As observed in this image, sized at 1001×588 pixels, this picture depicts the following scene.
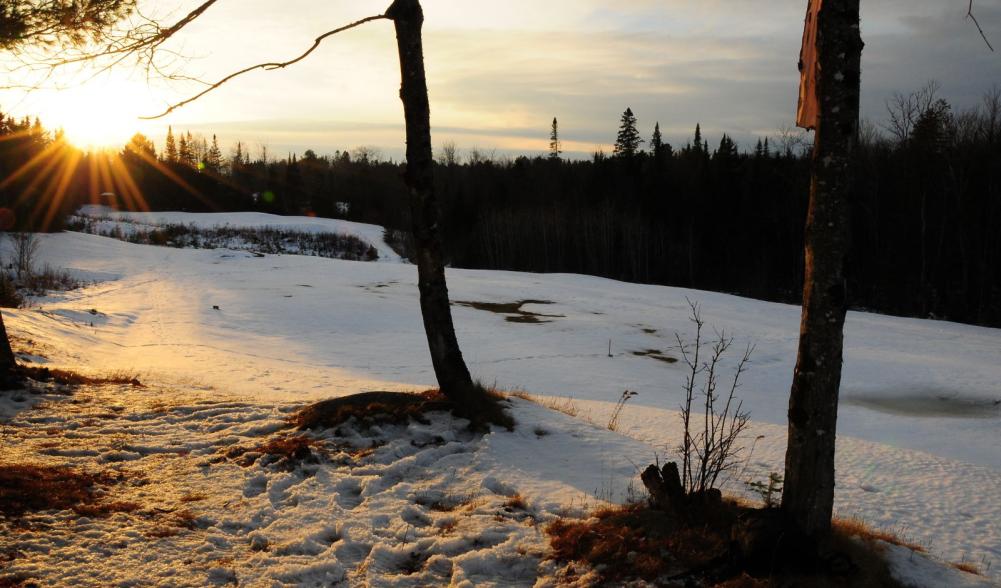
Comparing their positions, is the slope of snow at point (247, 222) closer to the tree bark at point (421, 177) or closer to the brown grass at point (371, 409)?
the brown grass at point (371, 409)

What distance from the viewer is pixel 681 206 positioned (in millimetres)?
57750

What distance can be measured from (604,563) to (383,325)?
727 inches

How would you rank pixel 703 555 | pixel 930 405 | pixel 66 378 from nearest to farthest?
pixel 703 555 < pixel 66 378 < pixel 930 405

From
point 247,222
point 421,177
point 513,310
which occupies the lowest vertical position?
point 513,310

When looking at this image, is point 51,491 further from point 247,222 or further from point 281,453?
point 247,222

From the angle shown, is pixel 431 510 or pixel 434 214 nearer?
pixel 431 510

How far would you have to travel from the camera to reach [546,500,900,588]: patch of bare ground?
3686 mm

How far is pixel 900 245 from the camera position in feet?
140

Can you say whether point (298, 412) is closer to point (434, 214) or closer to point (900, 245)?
point (434, 214)

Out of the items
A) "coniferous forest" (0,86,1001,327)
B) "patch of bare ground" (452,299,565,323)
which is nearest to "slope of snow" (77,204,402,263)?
"coniferous forest" (0,86,1001,327)

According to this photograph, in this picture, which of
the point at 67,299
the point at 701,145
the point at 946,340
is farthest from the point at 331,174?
the point at 946,340

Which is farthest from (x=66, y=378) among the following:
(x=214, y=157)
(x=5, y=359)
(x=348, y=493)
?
(x=214, y=157)

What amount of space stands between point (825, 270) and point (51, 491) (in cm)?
551

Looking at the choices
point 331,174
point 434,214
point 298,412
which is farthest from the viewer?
point 331,174
